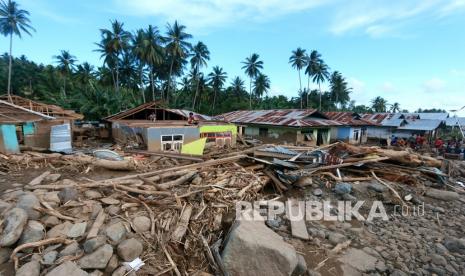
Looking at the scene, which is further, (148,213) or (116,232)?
(148,213)


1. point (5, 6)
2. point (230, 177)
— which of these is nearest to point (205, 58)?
point (5, 6)

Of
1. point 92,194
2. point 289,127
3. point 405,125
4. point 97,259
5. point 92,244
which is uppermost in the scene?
point 405,125

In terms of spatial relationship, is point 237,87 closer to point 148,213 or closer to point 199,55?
point 199,55

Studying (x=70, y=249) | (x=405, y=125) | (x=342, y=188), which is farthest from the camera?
(x=405, y=125)

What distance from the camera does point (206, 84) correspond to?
47.4 m

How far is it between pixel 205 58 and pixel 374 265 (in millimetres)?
42282

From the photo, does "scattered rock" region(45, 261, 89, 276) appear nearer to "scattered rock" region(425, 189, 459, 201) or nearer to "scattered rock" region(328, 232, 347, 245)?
"scattered rock" region(328, 232, 347, 245)

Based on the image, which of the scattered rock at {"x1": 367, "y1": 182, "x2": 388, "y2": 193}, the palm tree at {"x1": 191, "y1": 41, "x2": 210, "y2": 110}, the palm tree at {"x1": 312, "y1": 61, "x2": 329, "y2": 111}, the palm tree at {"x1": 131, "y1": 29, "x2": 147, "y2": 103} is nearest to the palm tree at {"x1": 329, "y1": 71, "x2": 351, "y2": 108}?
the palm tree at {"x1": 312, "y1": 61, "x2": 329, "y2": 111}

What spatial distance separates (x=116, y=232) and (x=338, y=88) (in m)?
54.8

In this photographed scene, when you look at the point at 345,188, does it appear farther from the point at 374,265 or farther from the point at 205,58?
the point at 205,58

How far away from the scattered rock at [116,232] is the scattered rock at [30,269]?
3.84 feet

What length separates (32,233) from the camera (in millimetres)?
4922

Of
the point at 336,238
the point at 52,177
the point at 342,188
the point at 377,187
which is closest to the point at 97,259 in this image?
the point at 52,177

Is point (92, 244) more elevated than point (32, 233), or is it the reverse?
point (32, 233)
